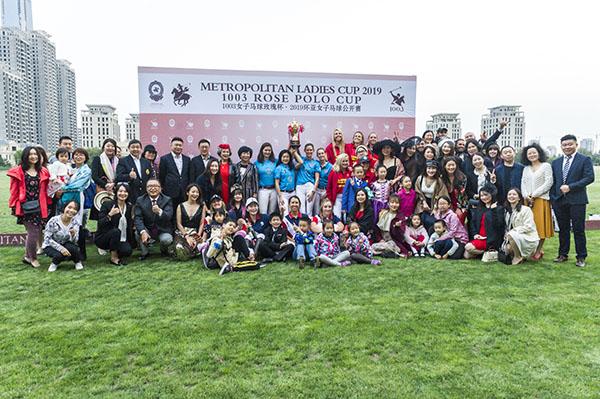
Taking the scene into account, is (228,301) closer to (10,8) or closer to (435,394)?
(435,394)

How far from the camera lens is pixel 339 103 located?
7.32 m

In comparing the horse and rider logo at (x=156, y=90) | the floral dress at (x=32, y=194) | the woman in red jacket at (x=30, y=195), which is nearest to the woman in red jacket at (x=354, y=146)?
the horse and rider logo at (x=156, y=90)

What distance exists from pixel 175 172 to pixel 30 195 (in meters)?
1.91

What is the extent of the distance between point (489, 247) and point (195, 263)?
13.4ft

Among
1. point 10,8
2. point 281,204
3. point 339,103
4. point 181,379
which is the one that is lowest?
point 181,379

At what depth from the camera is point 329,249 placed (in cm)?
534

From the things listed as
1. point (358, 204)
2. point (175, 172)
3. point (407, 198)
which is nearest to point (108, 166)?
point (175, 172)

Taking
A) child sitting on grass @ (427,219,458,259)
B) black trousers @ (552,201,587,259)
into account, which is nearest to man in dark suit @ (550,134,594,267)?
black trousers @ (552,201,587,259)

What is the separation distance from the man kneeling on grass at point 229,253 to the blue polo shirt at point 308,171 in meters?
1.49

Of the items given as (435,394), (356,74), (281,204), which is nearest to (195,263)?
(281,204)

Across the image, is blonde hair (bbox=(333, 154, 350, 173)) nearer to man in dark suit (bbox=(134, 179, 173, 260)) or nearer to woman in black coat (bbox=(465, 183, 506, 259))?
woman in black coat (bbox=(465, 183, 506, 259))

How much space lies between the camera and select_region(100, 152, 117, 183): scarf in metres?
5.93

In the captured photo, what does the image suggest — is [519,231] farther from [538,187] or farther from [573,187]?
[573,187]

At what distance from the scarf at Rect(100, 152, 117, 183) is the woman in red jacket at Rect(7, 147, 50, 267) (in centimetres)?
78
